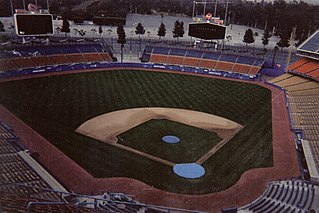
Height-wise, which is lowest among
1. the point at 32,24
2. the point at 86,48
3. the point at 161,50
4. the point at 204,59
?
the point at 204,59

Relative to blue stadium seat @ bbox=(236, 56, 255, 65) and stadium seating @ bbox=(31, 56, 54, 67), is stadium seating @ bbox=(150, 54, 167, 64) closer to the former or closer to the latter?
blue stadium seat @ bbox=(236, 56, 255, 65)

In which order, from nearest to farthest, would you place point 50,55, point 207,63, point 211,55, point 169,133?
point 169,133
point 50,55
point 207,63
point 211,55

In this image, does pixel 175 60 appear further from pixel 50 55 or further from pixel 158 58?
pixel 50 55

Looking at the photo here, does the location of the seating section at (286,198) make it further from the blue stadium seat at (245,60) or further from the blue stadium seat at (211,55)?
the blue stadium seat at (211,55)

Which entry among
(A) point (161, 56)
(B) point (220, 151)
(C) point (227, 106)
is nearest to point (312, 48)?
(C) point (227, 106)

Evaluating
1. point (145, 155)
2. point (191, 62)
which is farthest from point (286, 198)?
point (191, 62)

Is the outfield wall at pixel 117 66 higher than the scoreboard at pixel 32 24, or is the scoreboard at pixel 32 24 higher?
the scoreboard at pixel 32 24

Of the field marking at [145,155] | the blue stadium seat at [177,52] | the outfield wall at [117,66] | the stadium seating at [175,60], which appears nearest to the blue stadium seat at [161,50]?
the blue stadium seat at [177,52]
